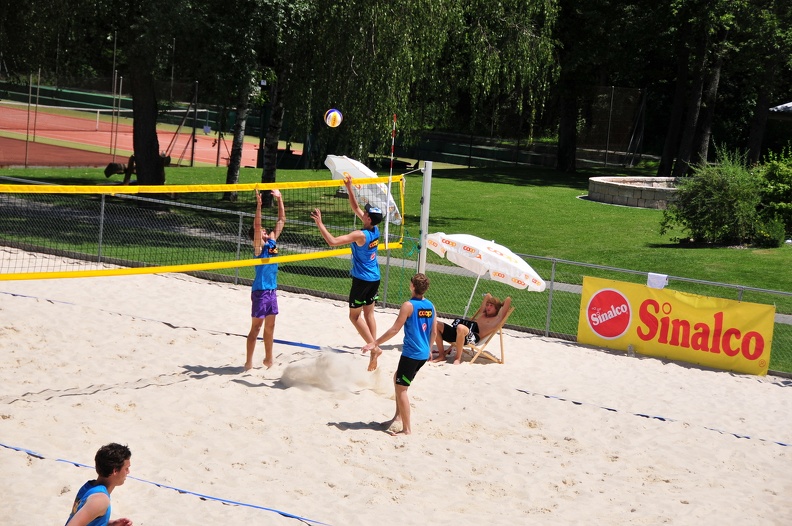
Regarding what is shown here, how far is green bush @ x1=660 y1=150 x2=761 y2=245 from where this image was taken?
2044 cm

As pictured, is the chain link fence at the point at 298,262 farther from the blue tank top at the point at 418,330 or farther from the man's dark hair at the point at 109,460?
the man's dark hair at the point at 109,460

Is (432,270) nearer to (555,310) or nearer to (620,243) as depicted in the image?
(555,310)

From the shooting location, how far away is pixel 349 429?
31.5ft

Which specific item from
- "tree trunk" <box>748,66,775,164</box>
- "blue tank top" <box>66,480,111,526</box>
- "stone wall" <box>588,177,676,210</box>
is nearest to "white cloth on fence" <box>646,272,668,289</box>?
"blue tank top" <box>66,480,111,526</box>

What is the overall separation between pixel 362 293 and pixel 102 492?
20.4 ft

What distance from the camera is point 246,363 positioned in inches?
437

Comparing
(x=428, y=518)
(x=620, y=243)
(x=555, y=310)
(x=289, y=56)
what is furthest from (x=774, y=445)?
(x=289, y=56)

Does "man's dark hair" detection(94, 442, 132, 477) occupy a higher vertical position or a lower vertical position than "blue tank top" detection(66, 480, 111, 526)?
higher

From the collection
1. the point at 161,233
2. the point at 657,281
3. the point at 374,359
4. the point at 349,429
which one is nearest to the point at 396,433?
the point at 349,429

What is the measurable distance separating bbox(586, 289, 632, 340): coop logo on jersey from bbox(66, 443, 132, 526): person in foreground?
9711mm

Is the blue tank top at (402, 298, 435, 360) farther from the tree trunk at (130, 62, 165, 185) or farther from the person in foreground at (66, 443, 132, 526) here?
the tree trunk at (130, 62, 165, 185)

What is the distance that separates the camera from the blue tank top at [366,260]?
11.4 m

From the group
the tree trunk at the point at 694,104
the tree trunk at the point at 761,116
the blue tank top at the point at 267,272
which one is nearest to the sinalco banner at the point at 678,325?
the blue tank top at the point at 267,272

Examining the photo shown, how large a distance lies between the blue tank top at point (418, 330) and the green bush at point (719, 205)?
42.1ft
